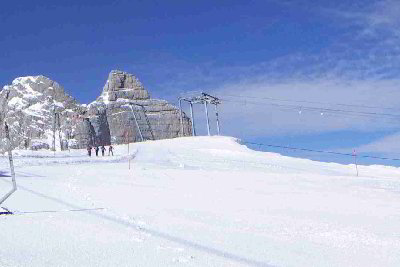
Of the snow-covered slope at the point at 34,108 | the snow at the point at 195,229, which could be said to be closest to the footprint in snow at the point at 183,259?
the snow at the point at 195,229

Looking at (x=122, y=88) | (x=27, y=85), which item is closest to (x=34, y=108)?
(x=27, y=85)

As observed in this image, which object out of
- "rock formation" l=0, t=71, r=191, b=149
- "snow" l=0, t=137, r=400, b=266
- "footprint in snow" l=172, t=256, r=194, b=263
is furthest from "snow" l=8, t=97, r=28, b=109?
"footprint in snow" l=172, t=256, r=194, b=263

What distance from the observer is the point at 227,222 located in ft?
33.4

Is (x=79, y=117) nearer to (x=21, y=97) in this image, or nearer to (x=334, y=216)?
(x=21, y=97)

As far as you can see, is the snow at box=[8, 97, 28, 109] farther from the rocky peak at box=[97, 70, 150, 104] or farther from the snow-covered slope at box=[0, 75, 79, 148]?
the rocky peak at box=[97, 70, 150, 104]

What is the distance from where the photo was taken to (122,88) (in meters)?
181

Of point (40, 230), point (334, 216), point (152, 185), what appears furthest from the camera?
point (152, 185)

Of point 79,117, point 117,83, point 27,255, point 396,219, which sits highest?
point 117,83

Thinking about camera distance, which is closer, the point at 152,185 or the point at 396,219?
the point at 396,219

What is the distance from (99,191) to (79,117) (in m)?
144

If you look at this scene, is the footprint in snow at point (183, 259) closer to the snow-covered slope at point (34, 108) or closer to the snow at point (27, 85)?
the snow-covered slope at point (34, 108)

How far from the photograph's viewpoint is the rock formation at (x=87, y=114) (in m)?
156

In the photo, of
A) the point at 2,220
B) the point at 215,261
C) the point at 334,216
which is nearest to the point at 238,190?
the point at 334,216

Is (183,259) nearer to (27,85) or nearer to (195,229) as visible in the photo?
(195,229)
